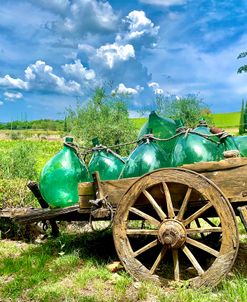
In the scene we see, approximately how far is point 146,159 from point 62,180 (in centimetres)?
109

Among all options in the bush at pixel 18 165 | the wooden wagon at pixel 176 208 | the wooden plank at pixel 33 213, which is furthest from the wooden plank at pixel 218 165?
the bush at pixel 18 165

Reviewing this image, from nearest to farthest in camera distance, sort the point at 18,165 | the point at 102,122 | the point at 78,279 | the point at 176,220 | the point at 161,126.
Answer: the point at 176,220, the point at 78,279, the point at 161,126, the point at 18,165, the point at 102,122

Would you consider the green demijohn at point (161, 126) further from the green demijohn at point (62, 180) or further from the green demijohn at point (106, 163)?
the green demijohn at point (62, 180)

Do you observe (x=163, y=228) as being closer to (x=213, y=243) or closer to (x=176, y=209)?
(x=176, y=209)

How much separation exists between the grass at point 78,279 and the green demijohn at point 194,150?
1.15 metres

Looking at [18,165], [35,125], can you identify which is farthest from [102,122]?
[35,125]

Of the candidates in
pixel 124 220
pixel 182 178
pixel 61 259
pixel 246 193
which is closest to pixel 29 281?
pixel 61 259

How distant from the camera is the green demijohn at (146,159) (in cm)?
417

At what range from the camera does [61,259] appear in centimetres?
479

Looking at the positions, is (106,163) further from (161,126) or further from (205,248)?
(205,248)

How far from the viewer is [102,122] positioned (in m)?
14.7

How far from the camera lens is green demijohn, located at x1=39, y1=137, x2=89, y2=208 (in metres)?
4.71

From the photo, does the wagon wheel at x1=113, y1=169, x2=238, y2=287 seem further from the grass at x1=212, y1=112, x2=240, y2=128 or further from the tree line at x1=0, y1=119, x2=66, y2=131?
the tree line at x1=0, y1=119, x2=66, y2=131

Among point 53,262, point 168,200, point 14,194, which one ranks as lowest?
point 53,262
